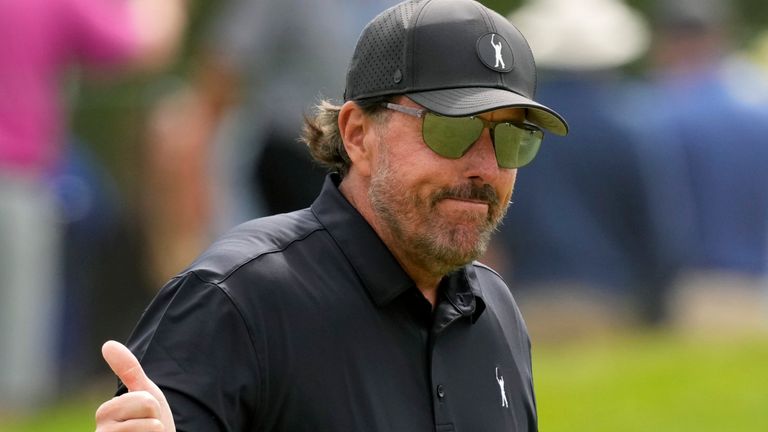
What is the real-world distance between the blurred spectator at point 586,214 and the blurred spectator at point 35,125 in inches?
127

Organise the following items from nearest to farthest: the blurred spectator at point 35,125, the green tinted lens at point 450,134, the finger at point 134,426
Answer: the finger at point 134,426 → the green tinted lens at point 450,134 → the blurred spectator at point 35,125

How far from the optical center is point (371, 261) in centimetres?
374

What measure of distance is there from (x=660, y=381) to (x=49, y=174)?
3.48 metres

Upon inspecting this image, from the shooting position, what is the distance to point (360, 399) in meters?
3.53

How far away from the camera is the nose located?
370 centimetres

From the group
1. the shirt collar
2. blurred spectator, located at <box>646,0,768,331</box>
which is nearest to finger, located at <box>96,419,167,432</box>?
the shirt collar

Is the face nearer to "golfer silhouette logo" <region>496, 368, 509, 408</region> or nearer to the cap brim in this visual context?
the cap brim

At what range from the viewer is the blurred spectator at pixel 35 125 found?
7887 millimetres

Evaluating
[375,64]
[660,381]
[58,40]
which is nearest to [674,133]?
[660,381]

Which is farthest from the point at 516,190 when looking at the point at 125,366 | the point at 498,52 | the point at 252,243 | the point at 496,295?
the point at 125,366

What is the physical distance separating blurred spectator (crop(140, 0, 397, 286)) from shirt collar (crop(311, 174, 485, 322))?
9.60 ft

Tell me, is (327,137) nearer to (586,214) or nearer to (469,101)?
(469,101)

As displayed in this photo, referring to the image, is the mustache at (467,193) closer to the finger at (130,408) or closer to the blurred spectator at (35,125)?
the finger at (130,408)

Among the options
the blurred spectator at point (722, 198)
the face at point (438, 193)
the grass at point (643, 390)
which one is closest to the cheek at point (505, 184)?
the face at point (438, 193)
